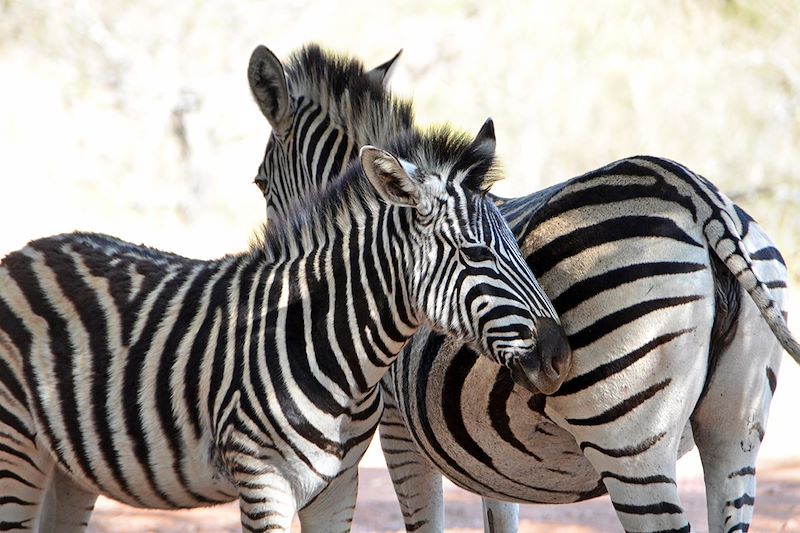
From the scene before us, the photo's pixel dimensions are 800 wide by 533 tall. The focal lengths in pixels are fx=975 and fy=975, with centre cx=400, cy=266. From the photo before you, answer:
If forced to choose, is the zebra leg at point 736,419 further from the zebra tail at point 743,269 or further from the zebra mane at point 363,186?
the zebra mane at point 363,186

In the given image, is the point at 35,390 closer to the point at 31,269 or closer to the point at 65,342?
the point at 65,342


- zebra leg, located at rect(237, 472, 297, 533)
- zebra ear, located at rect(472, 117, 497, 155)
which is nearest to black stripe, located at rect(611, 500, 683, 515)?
zebra leg, located at rect(237, 472, 297, 533)

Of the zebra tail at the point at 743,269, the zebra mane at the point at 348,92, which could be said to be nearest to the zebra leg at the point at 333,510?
the zebra mane at the point at 348,92

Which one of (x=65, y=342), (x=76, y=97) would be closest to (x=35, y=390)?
(x=65, y=342)

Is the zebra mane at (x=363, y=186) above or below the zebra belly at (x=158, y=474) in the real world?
above

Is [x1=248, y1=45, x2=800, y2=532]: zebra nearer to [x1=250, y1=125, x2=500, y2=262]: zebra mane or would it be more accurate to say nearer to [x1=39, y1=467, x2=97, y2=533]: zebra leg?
[x1=250, y1=125, x2=500, y2=262]: zebra mane

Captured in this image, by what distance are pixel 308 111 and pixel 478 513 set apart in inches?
172

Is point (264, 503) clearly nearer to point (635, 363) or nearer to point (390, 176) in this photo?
point (390, 176)

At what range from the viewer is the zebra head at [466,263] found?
3.79 meters

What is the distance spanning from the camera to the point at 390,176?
13.0ft

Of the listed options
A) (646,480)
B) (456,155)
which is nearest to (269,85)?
(456,155)

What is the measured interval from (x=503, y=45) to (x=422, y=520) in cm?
2110

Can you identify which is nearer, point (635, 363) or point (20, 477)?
point (635, 363)

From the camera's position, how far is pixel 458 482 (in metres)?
4.84
